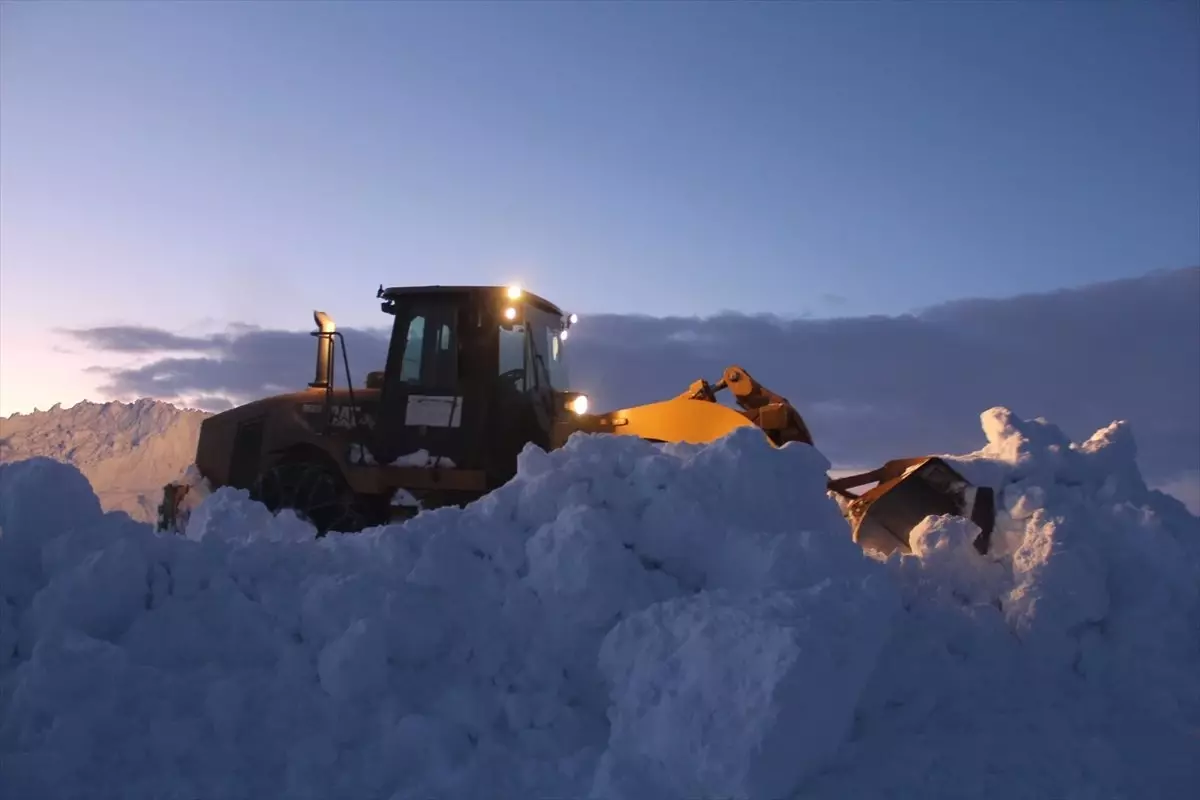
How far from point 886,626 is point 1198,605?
349cm

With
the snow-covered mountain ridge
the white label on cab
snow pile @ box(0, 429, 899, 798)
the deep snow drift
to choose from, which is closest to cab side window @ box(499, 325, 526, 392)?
the white label on cab

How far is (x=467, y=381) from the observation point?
29.6ft

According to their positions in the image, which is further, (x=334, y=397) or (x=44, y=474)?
(x=334, y=397)


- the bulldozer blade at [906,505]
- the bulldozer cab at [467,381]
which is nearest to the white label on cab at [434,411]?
the bulldozer cab at [467,381]

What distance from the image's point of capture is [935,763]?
490 centimetres

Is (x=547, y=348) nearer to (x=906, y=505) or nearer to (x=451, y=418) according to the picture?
(x=451, y=418)

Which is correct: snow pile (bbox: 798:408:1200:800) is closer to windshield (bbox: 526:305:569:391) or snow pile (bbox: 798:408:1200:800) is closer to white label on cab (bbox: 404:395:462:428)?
windshield (bbox: 526:305:569:391)

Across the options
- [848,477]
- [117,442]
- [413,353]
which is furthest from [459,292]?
[117,442]

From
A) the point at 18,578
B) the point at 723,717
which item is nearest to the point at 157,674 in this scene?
the point at 18,578

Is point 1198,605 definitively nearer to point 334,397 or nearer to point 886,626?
point 886,626

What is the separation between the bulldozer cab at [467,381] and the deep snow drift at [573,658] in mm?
2652

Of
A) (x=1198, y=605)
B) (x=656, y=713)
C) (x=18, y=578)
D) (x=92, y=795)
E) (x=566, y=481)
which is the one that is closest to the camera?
(x=92, y=795)

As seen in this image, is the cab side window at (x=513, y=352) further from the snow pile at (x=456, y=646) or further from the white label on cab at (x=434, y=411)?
the snow pile at (x=456, y=646)

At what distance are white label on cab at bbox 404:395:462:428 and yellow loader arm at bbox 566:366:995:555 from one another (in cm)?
99
